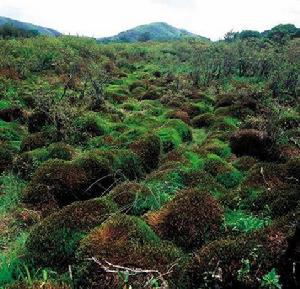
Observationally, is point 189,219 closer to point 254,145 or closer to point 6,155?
point 254,145

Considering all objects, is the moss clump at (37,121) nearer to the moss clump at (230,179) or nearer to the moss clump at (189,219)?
the moss clump at (230,179)

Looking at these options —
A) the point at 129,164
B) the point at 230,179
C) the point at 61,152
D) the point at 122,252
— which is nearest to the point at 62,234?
the point at 122,252

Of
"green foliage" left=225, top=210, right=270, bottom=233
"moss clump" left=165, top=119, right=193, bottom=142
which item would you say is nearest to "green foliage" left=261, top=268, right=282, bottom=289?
"green foliage" left=225, top=210, right=270, bottom=233

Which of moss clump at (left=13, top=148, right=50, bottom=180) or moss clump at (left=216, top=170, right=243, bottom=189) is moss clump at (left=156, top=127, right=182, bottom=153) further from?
moss clump at (left=13, top=148, right=50, bottom=180)

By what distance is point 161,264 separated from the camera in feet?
20.3

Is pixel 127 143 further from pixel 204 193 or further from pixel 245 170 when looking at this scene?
pixel 204 193

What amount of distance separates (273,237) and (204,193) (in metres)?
2.11

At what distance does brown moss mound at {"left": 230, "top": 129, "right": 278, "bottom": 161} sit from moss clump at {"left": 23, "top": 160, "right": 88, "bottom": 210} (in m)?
5.55

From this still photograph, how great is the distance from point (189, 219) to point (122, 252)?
1.85 m

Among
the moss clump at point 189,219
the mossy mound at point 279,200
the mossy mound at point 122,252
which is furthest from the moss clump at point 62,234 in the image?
the mossy mound at point 279,200

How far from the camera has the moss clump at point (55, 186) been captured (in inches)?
388

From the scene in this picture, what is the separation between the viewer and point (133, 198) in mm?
8844

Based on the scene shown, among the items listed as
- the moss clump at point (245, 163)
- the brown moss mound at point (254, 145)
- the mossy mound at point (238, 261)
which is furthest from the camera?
the brown moss mound at point (254, 145)

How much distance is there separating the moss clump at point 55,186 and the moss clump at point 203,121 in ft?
31.6
